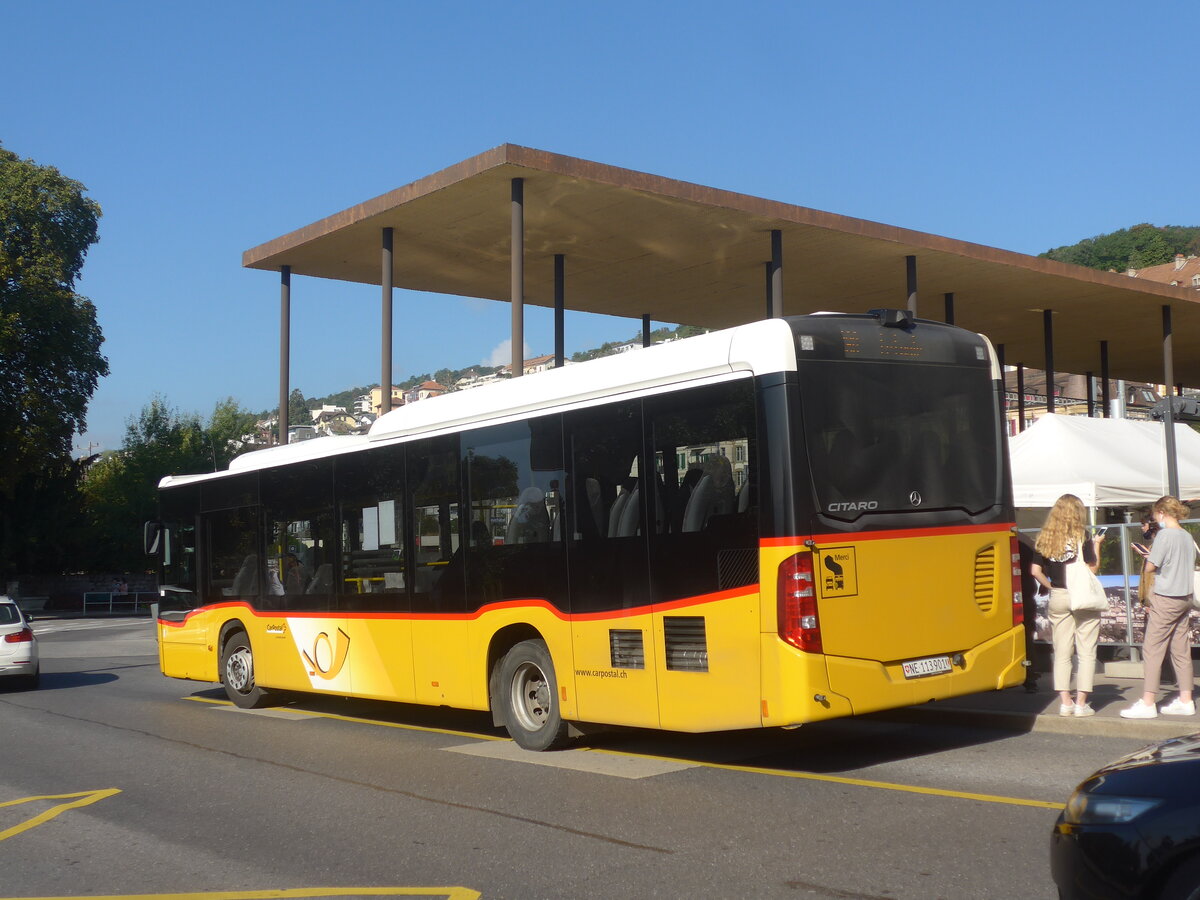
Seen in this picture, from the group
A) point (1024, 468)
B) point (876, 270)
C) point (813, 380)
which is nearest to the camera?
point (813, 380)

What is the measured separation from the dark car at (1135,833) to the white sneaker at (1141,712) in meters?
6.26

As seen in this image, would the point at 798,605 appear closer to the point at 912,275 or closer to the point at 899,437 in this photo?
the point at 899,437

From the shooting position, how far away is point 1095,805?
3.98 m

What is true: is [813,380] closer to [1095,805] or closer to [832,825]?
[832,825]

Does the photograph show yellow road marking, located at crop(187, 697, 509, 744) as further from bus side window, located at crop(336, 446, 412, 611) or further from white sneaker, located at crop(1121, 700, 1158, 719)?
white sneaker, located at crop(1121, 700, 1158, 719)

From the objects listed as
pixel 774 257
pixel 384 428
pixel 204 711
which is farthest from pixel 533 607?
pixel 774 257

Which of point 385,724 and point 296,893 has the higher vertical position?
point 296,893

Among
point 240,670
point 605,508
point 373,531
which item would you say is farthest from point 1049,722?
point 240,670

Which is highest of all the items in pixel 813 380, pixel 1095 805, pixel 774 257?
pixel 774 257

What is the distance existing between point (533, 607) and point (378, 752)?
1.99 m

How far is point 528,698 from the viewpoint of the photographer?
1046 centimetres

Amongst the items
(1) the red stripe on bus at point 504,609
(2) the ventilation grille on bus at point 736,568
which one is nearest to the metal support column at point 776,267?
(1) the red stripe on bus at point 504,609

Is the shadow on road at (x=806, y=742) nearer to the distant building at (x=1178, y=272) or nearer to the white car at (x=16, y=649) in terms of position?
the white car at (x=16, y=649)

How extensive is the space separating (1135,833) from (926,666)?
5.05m
